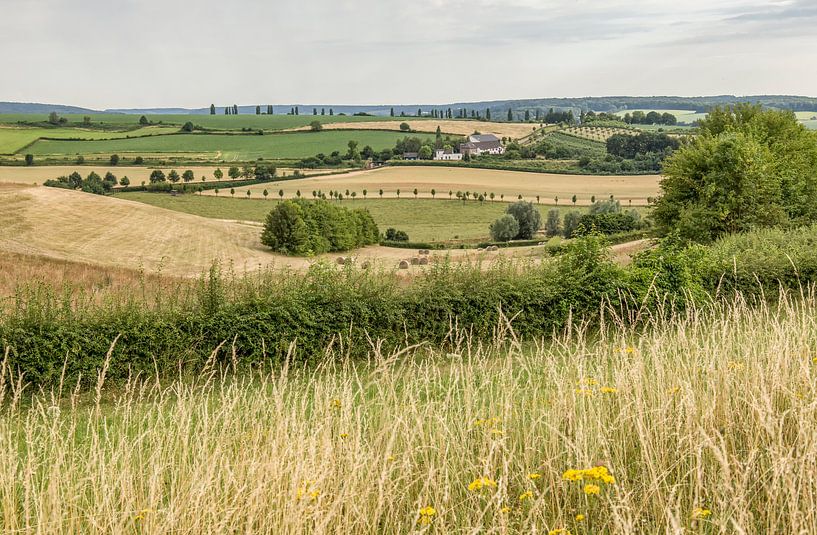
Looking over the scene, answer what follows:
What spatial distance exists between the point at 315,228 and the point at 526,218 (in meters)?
23.7

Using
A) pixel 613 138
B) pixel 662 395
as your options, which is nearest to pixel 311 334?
pixel 662 395

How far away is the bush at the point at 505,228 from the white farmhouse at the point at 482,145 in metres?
44.7

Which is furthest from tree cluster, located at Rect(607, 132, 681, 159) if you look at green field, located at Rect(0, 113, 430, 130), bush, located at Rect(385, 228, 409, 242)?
bush, located at Rect(385, 228, 409, 242)

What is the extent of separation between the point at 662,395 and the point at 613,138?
123252 millimetres

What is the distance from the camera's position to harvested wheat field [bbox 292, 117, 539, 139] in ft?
445

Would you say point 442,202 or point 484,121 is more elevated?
point 484,121

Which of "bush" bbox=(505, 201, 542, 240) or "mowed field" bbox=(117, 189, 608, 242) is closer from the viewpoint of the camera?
"mowed field" bbox=(117, 189, 608, 242)

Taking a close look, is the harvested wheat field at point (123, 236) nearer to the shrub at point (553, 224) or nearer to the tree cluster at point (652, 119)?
the shrub at point (553, 224)

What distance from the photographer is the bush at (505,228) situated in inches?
2790

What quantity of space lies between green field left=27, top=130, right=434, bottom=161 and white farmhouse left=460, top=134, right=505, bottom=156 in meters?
12.5

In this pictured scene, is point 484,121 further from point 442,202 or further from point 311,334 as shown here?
point 311,334

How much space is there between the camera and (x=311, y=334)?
15320 mm

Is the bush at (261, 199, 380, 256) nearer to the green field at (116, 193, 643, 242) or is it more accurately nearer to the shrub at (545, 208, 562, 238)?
the green field at (116, 193, 643, 242)

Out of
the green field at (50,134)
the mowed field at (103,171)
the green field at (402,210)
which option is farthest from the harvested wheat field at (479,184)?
the green field at (50,134)
